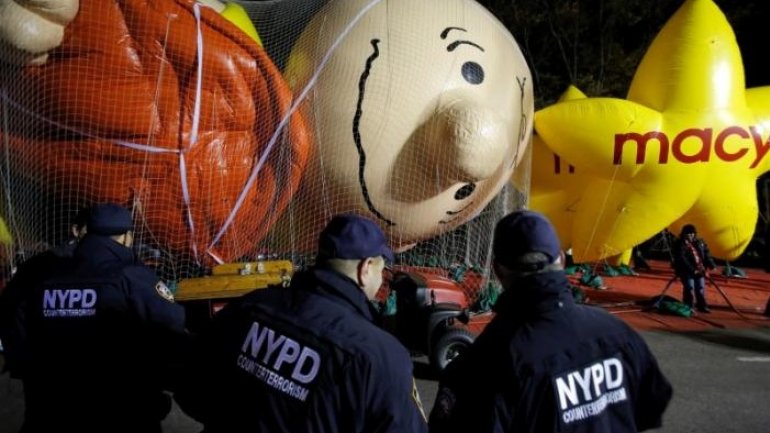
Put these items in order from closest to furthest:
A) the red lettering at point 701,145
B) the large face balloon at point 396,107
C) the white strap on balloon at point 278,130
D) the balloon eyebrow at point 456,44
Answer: the white strap on balloon at point 278,130 < the large face balloon at point 396,107 < the balloon eyebrow at point 456,44 < the red lettering at point 701,145

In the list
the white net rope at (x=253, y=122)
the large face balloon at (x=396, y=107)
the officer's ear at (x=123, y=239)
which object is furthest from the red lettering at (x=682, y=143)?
the officer's ear at (x=123, y=239)

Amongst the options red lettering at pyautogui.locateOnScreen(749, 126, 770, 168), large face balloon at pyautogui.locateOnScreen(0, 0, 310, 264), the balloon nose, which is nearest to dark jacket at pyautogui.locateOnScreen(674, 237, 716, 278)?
red lettering at pyautogui.locateOnScreen(749, 126, 770, 168)

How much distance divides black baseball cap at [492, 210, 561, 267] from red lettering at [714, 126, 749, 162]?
273 inches

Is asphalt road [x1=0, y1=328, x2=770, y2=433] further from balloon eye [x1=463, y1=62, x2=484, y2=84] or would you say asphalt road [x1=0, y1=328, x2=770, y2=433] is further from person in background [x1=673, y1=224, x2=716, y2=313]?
balloon eye [x1=463, y1=62, x2=484, y2=84]

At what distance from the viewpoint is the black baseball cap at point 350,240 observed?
172 cm

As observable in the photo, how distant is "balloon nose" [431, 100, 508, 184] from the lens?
556 centimetres

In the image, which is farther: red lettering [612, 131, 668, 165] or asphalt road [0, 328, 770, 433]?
red lettering [612, 131, 668, 165]

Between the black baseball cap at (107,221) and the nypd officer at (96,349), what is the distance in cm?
15

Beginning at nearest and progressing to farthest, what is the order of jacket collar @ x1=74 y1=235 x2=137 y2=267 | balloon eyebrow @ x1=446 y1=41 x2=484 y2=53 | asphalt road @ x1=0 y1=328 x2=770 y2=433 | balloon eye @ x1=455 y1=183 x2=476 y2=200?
jacket collar @ x1=74 y1=235 x2=137 y2=267
asphalt road @ x1=0 y1=328 x2=770 y2=433
balloon eyebrow @ x1=446 y1=41 x2=484 y2=53
balloon eye @ x1=455 y1=183 x2=476 y2=200

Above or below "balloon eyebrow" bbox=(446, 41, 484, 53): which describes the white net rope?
below

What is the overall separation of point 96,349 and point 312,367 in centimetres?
122

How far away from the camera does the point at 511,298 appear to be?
1.64m

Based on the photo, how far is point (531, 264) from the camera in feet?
5.42

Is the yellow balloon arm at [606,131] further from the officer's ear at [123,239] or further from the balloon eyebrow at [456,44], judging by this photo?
the officer's ear at [123,239]
